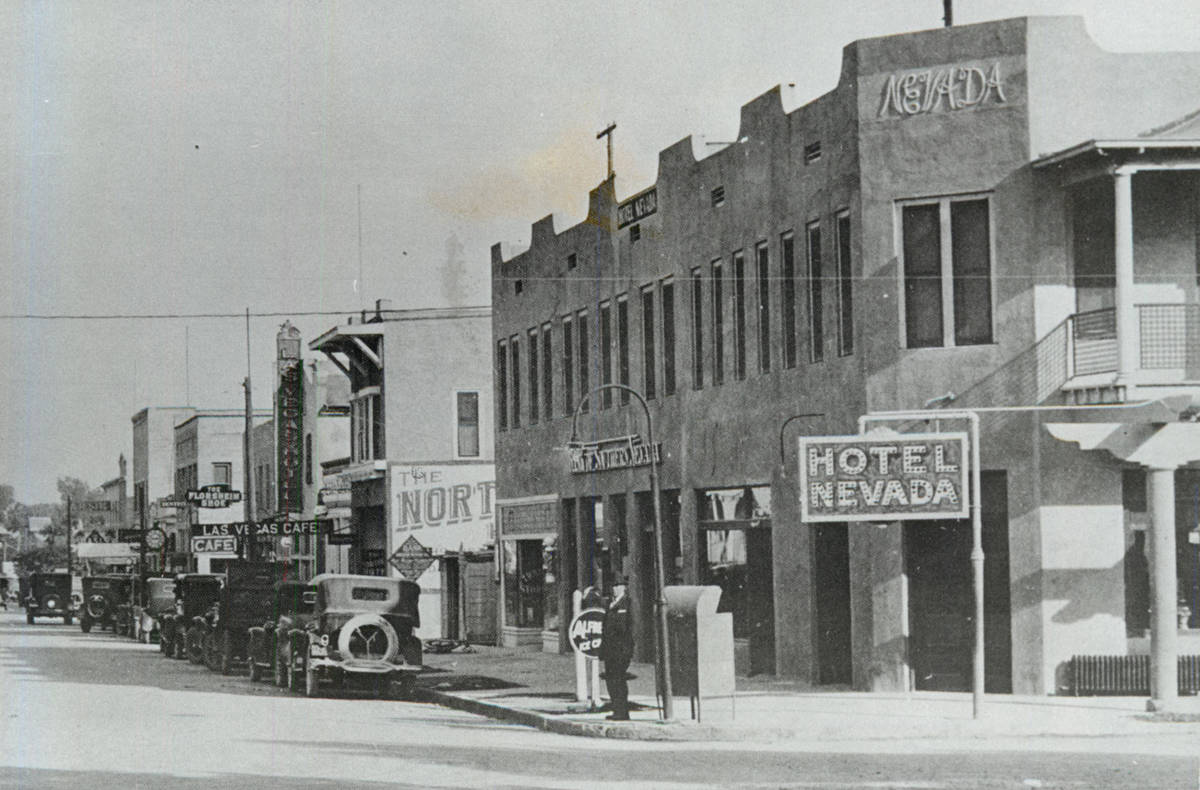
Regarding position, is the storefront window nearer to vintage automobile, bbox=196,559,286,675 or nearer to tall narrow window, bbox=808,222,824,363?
vintage automobile, bbox=196,559,286,675

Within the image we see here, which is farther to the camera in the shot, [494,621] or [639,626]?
[494,621]

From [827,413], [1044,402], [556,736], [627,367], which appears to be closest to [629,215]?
[627,367]

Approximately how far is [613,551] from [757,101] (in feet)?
33.2

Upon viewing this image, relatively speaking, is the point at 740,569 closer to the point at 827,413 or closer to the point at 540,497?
the point at 827,413

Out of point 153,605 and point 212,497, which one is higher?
point 212,497

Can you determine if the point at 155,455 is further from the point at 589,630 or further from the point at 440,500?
the point at 589,630

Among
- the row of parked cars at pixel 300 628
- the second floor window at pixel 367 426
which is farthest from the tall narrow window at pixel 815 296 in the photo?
the second floor window at pixel 367 426

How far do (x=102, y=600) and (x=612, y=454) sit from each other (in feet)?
99.7

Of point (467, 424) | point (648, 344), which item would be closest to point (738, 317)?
point (648, 344)

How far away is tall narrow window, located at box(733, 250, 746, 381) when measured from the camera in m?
28.4

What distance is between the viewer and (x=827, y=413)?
995 inches

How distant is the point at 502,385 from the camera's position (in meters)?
41.7

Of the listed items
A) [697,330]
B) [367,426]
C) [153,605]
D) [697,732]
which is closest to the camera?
[697,732]

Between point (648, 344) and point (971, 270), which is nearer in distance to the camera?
point (971, 270)
